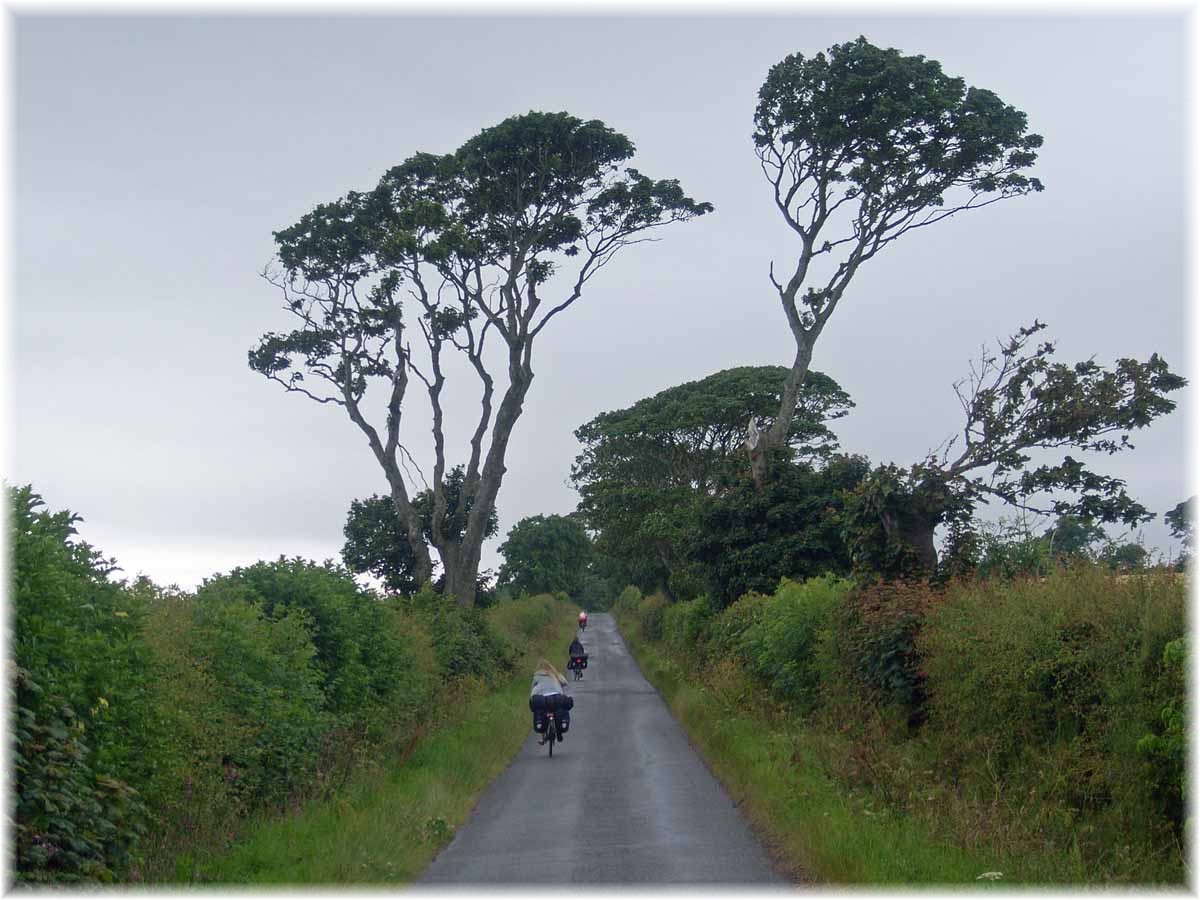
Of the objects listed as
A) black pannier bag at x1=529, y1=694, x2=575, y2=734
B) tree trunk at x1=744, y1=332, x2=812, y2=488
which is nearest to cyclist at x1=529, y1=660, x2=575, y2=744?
black pannier bag at x1=529, y1=694, x2=575, y2=734

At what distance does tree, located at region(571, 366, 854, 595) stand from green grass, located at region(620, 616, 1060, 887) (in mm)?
22971

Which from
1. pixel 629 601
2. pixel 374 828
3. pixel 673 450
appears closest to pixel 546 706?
pixel 374 828

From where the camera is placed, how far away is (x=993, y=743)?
11625 mm

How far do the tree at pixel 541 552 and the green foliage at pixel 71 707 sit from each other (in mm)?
86817

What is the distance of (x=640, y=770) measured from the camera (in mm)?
18141

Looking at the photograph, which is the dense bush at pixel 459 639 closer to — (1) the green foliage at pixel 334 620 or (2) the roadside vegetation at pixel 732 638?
(2) the roadside vegetation at pixel 732 638

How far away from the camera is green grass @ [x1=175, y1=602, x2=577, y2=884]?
32.3ft

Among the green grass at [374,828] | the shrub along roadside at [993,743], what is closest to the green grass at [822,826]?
the shrub along roadside at [993,743]

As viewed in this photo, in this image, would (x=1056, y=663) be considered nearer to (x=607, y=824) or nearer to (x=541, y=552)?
(x=607, y=824)

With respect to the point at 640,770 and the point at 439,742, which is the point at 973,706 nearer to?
the point at 640,770

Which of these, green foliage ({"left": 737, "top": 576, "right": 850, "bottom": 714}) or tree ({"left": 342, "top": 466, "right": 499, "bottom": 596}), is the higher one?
tree ({"left": 342, "top": 466, "right": 499, "bottom": 596})

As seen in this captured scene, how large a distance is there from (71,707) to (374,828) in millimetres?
4425

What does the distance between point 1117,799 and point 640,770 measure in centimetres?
949

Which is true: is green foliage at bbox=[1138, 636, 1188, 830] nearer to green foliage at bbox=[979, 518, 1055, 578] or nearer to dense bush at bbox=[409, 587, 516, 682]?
green foliage at bbox=[979, 518, 1055, 578]
